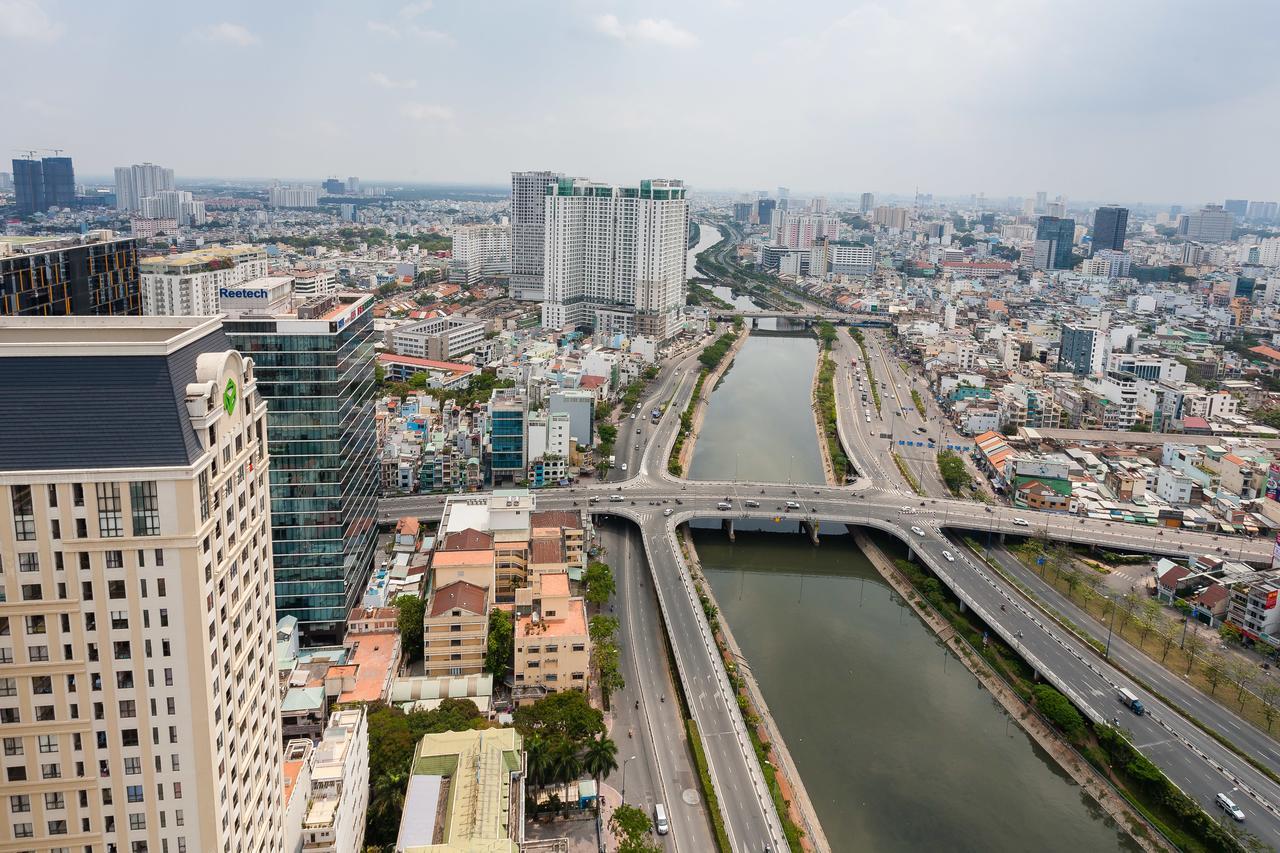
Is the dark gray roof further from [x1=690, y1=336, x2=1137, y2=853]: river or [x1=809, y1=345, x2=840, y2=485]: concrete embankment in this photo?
[x1=809, y1=345, x2=840, y2=485]: concrete embankment

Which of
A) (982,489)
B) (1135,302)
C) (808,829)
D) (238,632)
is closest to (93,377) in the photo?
(238,632)

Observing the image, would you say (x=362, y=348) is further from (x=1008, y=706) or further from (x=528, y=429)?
(x=1008, y=706)

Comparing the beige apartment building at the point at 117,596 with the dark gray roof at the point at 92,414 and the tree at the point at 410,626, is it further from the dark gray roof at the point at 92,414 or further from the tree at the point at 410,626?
the tree at the point at 410,626

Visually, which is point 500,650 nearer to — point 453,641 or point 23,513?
point 453,641

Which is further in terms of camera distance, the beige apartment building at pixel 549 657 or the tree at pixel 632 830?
the beige apartment building at pixel 549 657

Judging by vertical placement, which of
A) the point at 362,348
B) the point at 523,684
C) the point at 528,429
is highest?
the point at 362,348

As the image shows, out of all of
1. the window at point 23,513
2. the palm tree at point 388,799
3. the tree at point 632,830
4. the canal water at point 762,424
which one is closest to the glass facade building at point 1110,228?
the canal water at point 762,424

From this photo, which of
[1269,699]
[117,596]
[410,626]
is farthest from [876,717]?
[117,596]
